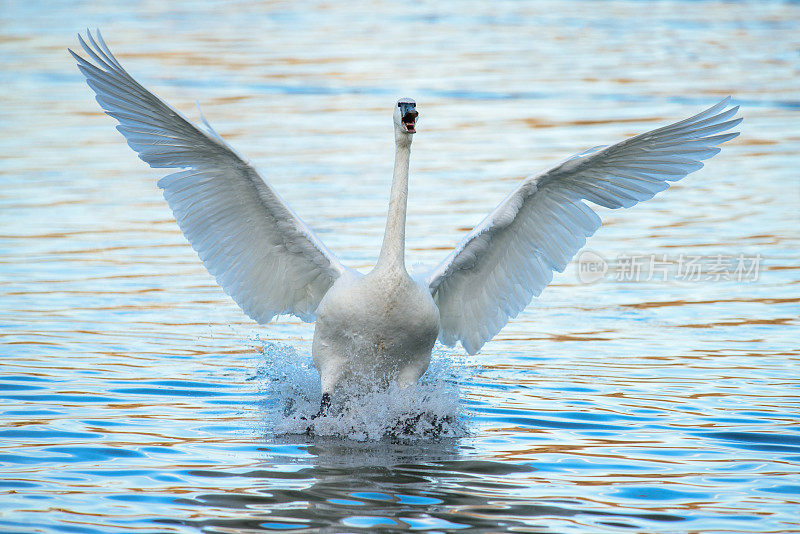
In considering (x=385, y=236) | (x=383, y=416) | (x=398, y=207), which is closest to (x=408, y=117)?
(x=398, y=207)

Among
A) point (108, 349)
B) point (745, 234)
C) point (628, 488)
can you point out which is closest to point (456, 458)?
point (628, 488)

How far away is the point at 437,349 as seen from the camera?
37.9ft

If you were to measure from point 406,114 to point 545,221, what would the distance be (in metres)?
1.59

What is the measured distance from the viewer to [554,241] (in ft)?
32.2

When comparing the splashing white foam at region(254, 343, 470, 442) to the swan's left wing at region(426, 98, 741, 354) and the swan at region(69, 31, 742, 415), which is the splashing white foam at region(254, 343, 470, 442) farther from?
the swan's left wing at region(426, 98, 741, 354)

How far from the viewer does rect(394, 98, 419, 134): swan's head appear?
8.76 meters

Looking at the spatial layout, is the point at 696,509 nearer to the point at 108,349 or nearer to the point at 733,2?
the point at 108,349

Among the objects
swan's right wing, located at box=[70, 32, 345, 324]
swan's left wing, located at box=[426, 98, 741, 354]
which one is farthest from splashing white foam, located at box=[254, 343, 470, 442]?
swan's right wing, located at box=[70, 32, 345, 324]

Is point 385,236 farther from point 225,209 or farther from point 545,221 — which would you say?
point 545,221

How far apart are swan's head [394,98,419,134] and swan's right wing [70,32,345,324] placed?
106 centimetres

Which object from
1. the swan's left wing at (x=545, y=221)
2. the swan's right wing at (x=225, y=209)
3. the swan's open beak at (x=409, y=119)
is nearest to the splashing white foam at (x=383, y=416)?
the swan's left wing at (x=545, y=221)

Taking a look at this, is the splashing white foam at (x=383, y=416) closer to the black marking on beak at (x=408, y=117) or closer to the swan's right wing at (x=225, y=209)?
the swan's right wing at (x=225, y=209)

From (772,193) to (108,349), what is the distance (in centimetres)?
952

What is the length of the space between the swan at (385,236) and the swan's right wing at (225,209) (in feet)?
0.04
